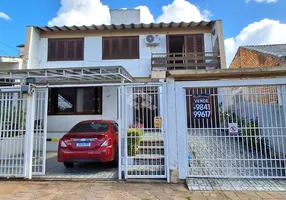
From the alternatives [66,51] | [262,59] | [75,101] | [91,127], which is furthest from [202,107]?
[66,51]

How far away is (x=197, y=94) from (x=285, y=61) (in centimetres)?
609

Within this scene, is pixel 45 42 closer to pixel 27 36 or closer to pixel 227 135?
pixel 27 36

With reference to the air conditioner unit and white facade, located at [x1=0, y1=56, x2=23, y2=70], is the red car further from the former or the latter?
the air conditioner unit

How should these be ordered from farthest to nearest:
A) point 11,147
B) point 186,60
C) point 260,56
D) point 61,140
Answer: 1. point 260,56
2. point 186,60
3. point 61,140
4. point 11,147

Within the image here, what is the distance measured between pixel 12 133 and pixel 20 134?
24 cm

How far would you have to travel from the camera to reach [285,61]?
30.5 ft

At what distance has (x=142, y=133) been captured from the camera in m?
5.85

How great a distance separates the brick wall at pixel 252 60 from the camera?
35.7 ft

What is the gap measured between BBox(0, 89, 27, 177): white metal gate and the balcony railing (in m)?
6.67

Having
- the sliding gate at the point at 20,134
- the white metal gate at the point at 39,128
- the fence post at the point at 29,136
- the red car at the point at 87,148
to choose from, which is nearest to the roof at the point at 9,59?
the sliding gate at the point at 20,134

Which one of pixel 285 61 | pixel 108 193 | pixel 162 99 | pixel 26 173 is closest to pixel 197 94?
pixel 162 99

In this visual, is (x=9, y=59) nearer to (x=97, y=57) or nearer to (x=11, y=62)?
(x=11, y=62)

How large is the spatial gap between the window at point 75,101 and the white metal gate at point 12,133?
4766 millimetres

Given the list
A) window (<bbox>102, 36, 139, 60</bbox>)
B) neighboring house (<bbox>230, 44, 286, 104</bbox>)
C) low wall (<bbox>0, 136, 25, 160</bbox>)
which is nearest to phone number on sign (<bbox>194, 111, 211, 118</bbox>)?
neighboring house (<bbox>230, 44, 286, 104</bbox>)
